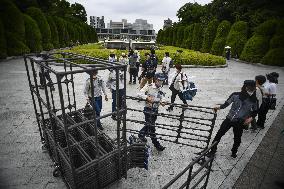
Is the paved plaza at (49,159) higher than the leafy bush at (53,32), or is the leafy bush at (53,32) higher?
the leafy bush at (53,32)

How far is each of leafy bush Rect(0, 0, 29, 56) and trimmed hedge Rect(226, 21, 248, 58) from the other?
74.8 ft

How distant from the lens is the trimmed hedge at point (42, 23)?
2553 centimetres

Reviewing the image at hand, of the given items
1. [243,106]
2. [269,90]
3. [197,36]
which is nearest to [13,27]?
[269,90]

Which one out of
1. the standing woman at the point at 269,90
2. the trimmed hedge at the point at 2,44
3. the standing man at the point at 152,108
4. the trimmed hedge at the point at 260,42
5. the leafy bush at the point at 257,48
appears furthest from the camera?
the leafy bush at the point at 257,48

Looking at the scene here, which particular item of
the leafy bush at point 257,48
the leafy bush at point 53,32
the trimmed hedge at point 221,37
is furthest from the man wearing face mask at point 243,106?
the leafy bush at point 53,32

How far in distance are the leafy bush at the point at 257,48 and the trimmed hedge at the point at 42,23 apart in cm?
2296

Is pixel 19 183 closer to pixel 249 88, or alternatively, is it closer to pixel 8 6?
pixel 249 88

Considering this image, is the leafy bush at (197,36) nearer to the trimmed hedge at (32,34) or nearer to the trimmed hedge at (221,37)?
the trimmed hedge at (221,37)

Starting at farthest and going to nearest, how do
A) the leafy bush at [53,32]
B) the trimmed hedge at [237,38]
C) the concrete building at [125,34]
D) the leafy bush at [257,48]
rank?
the concrete building at [125,34] < the leafy bush at [53,32] < the trimmed hedge at [237,38] < the leafy bush at [257,48]

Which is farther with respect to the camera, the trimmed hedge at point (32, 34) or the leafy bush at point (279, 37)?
the trimmed hedge at point (32, 34)

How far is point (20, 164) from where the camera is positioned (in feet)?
16.6

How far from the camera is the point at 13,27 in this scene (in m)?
20.8

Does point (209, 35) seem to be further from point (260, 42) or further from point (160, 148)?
point (160, 148)

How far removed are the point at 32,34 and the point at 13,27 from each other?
2507 millimetres
